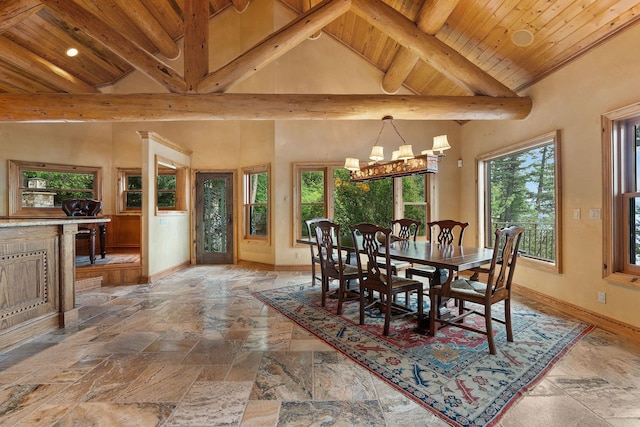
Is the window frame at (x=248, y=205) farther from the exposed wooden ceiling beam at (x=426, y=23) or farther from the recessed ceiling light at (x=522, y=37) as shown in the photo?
the recessed ceiling light at (x=522, y=37)

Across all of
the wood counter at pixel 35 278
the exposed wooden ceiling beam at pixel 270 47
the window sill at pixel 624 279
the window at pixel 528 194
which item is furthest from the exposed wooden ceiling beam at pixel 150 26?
the window sill at pixel 624 279

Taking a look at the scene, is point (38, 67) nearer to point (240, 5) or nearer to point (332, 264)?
point (240, 5)

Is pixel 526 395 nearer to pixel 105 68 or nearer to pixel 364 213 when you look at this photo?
pixel 364 213

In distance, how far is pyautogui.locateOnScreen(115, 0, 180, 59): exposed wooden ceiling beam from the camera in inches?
191

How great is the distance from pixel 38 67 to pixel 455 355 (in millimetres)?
7055

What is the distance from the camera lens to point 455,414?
1.71m

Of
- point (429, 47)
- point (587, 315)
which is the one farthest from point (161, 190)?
point (587, 315)

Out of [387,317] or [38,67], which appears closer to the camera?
[387,317]

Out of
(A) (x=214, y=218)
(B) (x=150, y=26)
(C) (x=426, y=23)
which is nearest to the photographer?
(C) (x=426, y=23)

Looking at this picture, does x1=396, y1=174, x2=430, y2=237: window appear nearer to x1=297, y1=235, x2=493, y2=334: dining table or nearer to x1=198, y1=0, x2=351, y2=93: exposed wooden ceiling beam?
x1=297, y1=235, x2=493, y2=334: dining table

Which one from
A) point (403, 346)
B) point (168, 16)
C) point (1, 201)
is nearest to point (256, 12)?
point (168, 16)

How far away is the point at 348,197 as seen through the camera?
19.7 ft

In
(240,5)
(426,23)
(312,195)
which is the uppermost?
(240,5)

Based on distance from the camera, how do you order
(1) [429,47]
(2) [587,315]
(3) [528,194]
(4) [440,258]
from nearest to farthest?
(4) [440,258] → (2) [587,315] → (1) [429,47] → (3) [528,194]
